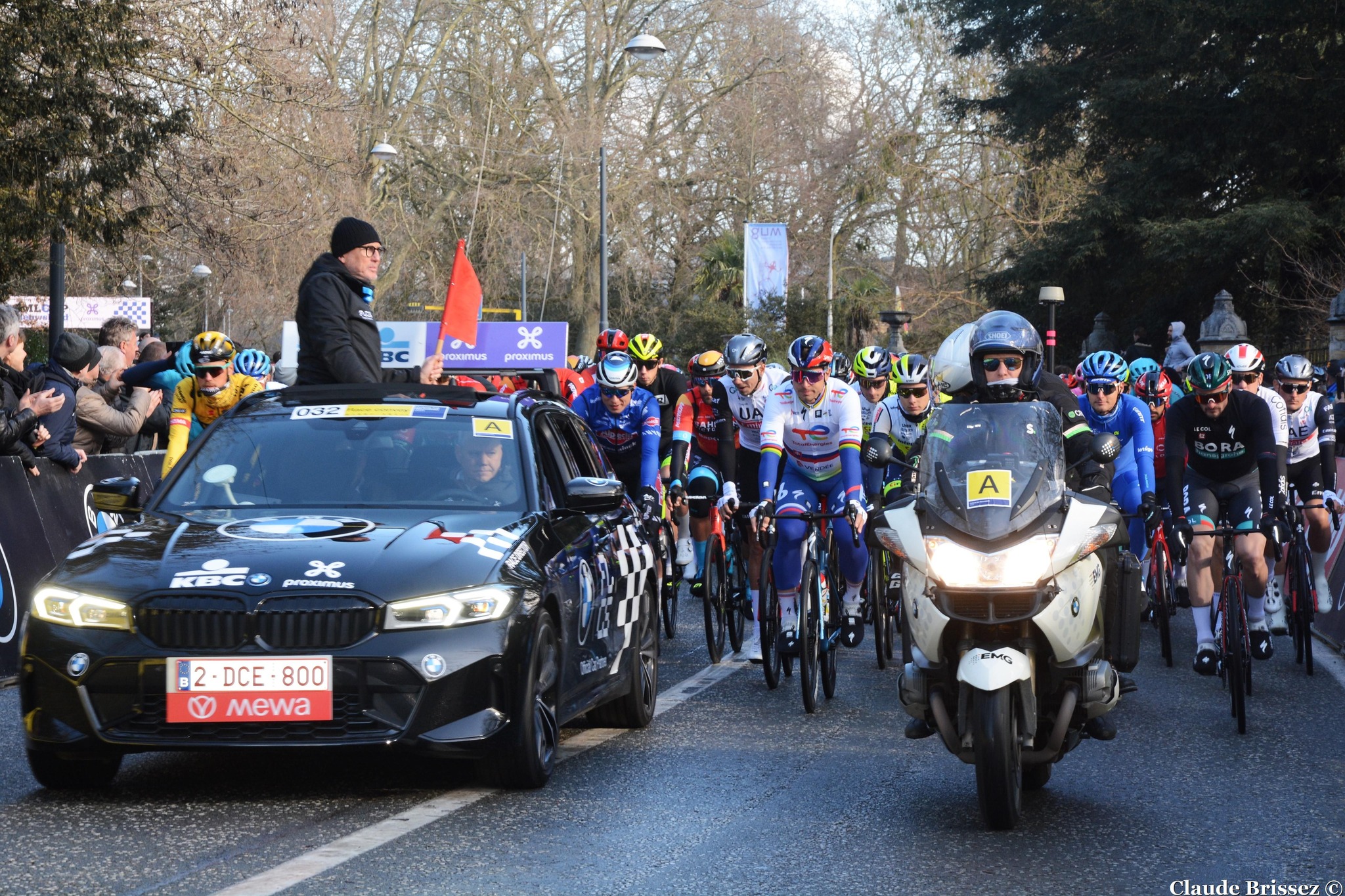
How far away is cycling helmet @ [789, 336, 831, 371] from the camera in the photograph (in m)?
11.0

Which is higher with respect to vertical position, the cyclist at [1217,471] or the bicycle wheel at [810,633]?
the cyclist at [1217,471]

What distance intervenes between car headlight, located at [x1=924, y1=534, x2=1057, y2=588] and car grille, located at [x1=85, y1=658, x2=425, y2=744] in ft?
6.26

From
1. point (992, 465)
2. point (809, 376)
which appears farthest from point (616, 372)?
point (992, 465)

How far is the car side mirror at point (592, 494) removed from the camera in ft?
25.7

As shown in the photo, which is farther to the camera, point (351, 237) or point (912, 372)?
point (912, 372)

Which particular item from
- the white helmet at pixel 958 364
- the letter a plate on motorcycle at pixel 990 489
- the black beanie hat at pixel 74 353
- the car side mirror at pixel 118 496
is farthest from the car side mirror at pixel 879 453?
the black beanie hat at pixel 74 353

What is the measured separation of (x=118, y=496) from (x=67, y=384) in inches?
172

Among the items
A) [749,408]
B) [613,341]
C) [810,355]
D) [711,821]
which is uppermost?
[613,341]

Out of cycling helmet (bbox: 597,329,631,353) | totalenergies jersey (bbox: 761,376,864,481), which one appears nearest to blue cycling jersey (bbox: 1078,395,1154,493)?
totalenergies jersey (bbox: 761,376,864,481)

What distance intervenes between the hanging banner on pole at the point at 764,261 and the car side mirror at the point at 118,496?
36.9m

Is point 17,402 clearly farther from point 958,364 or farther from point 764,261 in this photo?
point 764,261

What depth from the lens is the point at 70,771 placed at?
7.03 m

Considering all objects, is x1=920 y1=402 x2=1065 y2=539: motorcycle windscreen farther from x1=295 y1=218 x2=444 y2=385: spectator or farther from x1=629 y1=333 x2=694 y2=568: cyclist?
x1=629 y1=333 x2=694 y2=568: cyclist

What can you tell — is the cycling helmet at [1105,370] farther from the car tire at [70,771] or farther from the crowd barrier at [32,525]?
the car tire at [70,771]
